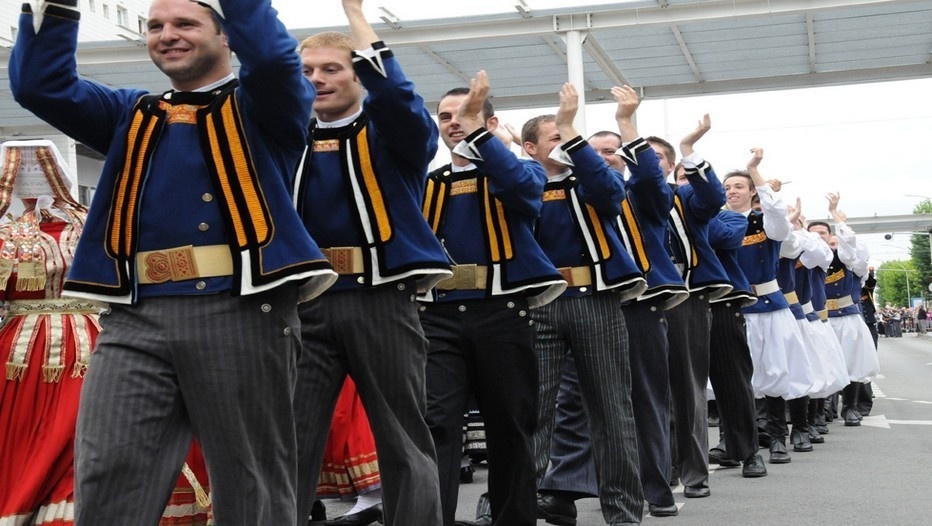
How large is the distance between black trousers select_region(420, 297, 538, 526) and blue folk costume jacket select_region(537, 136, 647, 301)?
875mm

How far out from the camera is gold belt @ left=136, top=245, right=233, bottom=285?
3602 mm

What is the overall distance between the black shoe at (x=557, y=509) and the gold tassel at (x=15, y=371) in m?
2.52

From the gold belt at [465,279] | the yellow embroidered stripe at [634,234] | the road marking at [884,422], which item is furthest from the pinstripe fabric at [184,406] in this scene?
the road marking at [884,422]

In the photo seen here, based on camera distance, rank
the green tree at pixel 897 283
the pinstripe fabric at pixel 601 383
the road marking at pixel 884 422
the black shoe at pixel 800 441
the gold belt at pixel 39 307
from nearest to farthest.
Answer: the gold belt at pixel 39 307, the pinstripe fabric at pixel 601 383, the black shoe at pixel 800 441, the road marking at pixel 884 422, the green tree at pixel 897 283

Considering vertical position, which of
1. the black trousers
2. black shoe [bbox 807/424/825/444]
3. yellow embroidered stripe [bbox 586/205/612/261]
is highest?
yellow embroidered stripe [bbox 586/205/612/261]

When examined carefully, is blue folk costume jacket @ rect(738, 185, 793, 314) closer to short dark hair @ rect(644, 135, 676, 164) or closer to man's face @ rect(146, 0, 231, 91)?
short dark hair @ rect(644, 135, 676, 164)

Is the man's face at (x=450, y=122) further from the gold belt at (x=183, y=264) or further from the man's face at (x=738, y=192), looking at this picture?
the man's face at (x=738, y=192)

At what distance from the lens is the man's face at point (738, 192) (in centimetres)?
1008

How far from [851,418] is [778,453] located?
156 inches

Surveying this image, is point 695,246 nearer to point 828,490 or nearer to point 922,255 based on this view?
point 828,490

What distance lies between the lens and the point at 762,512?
7.22 metres

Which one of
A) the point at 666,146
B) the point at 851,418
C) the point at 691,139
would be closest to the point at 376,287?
the point at 691,139

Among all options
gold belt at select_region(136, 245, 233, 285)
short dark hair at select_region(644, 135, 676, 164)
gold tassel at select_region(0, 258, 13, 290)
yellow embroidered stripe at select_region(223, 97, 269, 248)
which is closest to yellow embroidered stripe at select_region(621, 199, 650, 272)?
short dark hair at select_region(644, 135, 676, 164)

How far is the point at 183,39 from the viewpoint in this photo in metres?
3.70
